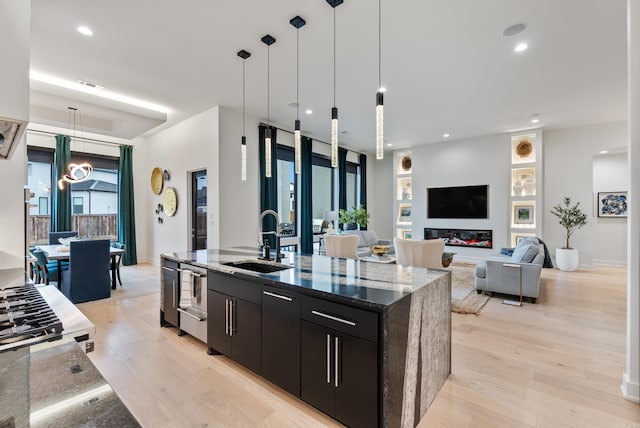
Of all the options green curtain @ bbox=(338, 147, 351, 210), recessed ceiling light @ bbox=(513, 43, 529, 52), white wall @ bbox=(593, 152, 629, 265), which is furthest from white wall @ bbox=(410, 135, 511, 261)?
recessed ceiling light @ bbox=(513, 43, 529, 52)

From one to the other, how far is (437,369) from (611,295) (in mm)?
4456

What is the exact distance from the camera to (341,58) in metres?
3.67

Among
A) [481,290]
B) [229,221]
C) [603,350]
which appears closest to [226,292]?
[229,221]

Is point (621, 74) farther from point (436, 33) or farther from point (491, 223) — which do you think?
point (491, 223)

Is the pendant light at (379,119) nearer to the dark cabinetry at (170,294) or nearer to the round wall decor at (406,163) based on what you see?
the dark cabinetry at (170,294)

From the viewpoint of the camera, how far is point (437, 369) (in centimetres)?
212

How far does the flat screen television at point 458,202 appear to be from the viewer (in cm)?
737

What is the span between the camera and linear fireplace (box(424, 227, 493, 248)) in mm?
7328

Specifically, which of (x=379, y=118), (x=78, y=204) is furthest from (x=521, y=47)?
(x=78, y=204)

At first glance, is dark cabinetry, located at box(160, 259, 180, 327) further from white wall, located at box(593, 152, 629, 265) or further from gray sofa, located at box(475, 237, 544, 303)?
white wall, located at box(593, 152, 629, 265)

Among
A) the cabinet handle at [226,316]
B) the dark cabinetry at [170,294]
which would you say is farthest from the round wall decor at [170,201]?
the cabinet handle at [226,316]

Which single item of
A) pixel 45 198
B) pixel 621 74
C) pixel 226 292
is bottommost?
pixel 226 292

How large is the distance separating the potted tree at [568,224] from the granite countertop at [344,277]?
5.95m

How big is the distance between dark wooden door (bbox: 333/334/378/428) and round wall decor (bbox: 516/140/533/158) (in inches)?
297
